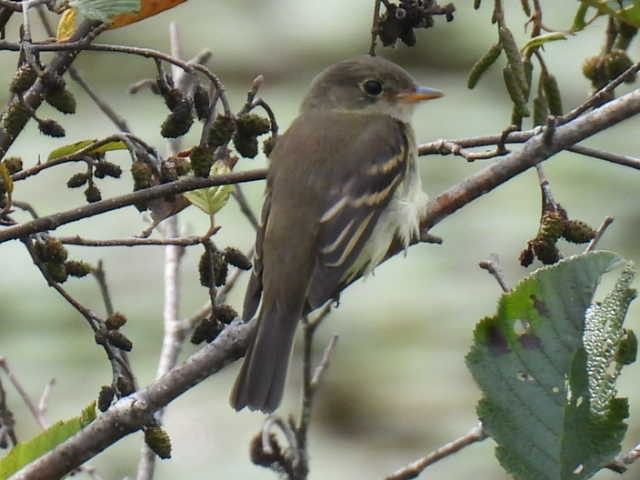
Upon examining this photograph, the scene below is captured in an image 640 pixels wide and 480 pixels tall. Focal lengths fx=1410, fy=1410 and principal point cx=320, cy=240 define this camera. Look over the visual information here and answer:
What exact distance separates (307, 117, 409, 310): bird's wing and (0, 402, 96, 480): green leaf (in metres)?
1.12

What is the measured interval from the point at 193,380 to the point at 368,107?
6.12ft

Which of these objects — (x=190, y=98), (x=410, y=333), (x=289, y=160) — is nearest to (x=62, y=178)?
(x=410, y=333)

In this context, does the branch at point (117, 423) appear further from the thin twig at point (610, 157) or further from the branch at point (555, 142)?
the thin twig at point (610, 157)

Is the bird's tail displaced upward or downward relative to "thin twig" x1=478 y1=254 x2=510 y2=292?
downward

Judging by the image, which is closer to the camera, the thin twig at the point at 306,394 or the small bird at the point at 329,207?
the thin twig at the point at 306,394

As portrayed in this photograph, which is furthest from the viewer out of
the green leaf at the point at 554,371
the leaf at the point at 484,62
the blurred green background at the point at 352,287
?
the blurred green background at the point at 352,287

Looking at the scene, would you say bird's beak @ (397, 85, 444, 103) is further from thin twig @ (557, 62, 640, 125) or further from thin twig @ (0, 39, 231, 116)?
thin twig @ (0, 39, 231, 116)

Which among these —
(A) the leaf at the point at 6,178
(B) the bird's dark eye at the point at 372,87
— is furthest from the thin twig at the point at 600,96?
A: (B) the bird's dark eye at the point at 372,87

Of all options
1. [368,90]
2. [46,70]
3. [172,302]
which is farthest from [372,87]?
[46,70]

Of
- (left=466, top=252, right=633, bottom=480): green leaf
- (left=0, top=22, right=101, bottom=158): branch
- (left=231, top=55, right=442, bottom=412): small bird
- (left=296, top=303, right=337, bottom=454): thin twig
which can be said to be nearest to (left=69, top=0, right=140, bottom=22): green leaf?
(left=0, top=22, right=101, bottom=158): branch

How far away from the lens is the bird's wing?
10.6 feet

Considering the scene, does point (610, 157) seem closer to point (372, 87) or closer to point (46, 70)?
point (46, 70)

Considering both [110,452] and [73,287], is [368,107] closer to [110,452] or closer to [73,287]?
[110,452]

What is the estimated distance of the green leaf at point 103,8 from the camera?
2.00 meters
